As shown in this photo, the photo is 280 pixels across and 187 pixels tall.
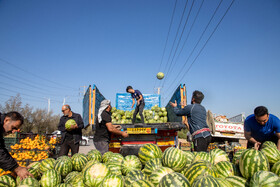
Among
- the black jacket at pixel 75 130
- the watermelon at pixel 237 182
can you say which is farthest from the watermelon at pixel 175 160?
the black jacket at pixel 75 130

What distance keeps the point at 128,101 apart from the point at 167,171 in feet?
31.3

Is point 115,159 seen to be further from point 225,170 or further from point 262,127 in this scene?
point 262,127

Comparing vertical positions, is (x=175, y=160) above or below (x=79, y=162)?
above

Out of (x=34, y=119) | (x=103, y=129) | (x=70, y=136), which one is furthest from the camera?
(x=34, y=119)

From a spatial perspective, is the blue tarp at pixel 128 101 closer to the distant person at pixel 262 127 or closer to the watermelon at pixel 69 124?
the watermelon at pixel 69 124

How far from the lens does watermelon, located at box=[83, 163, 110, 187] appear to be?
1.95m

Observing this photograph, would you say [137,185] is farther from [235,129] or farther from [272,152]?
[235,129]

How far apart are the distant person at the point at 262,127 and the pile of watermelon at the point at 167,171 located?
1.49m

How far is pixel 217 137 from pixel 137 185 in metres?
14.6

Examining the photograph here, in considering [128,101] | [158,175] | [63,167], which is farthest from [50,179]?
[128,101]

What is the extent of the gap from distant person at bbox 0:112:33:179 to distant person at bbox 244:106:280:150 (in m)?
3.97

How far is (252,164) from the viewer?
6.00 feet

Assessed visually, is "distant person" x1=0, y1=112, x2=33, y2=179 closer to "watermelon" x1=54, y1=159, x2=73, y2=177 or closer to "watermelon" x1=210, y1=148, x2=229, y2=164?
"watermelon" x1=54, y1=159, x2=73, y2=177

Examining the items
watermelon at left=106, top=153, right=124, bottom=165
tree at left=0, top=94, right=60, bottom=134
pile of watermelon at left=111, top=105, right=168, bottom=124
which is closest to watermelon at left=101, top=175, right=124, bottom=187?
watermelon at left=106, top=153, right=124, bottom=165
